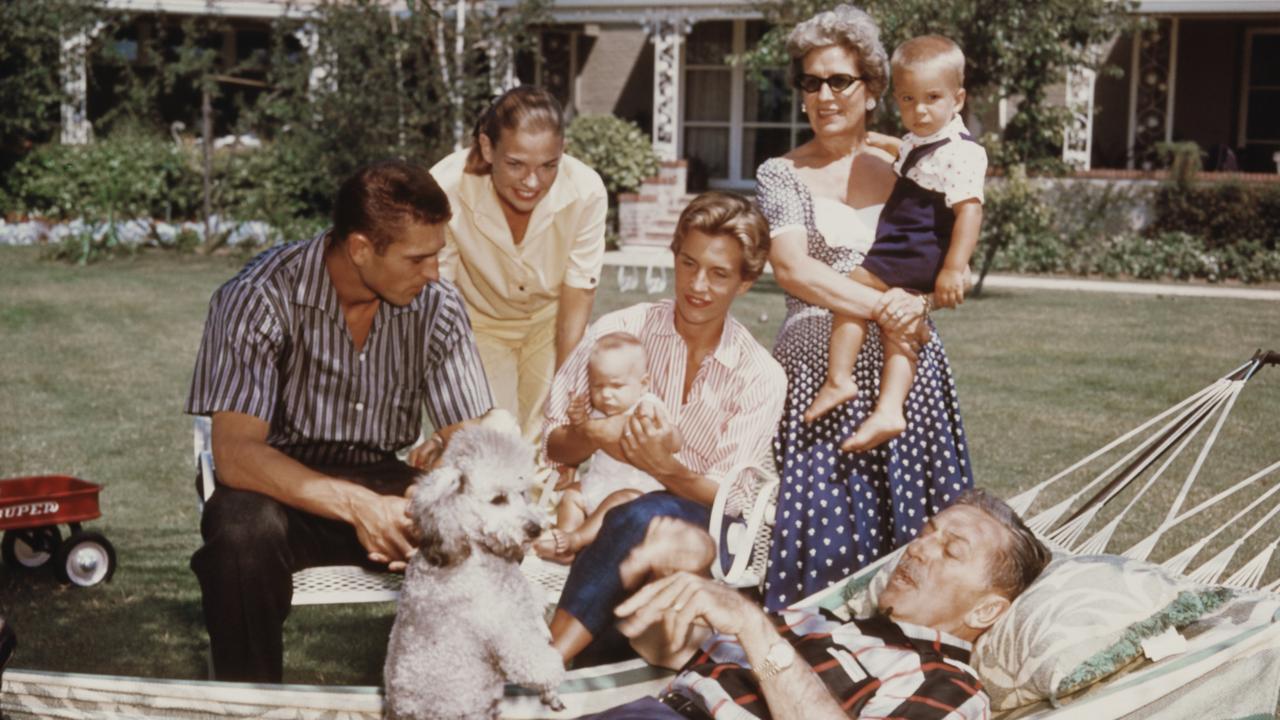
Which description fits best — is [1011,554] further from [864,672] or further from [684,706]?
[684,706]

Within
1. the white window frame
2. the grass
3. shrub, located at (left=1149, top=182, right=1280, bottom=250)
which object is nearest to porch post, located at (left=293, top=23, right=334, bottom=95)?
the grass

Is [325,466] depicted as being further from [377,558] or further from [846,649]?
[846,649]

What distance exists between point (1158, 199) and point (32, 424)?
1334 cm

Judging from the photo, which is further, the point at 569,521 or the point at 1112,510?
the point at 1112,510

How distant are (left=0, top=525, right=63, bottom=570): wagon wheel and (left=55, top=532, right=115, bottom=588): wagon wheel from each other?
7 centimetres

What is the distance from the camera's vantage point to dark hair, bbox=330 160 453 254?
3.28 meters

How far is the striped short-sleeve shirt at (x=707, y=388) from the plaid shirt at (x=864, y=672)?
568mm

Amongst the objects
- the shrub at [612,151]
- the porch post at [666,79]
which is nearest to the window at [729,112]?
the porch post at [666,79]

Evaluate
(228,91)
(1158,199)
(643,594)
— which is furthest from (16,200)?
(643,594)

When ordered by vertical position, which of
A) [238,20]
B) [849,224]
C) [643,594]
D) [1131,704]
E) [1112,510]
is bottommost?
[1112,510]

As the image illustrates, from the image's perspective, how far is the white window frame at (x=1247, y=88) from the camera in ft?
63.1

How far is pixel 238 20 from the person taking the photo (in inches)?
899

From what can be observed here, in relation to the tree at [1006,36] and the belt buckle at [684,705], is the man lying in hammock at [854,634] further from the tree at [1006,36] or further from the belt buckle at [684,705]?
the tree at [1006,36]

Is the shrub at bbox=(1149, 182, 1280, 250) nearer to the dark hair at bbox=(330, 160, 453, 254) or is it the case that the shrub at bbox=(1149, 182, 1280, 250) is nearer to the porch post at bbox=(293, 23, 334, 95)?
A: the porch post at bbox=(293, 23, 334, 95)
